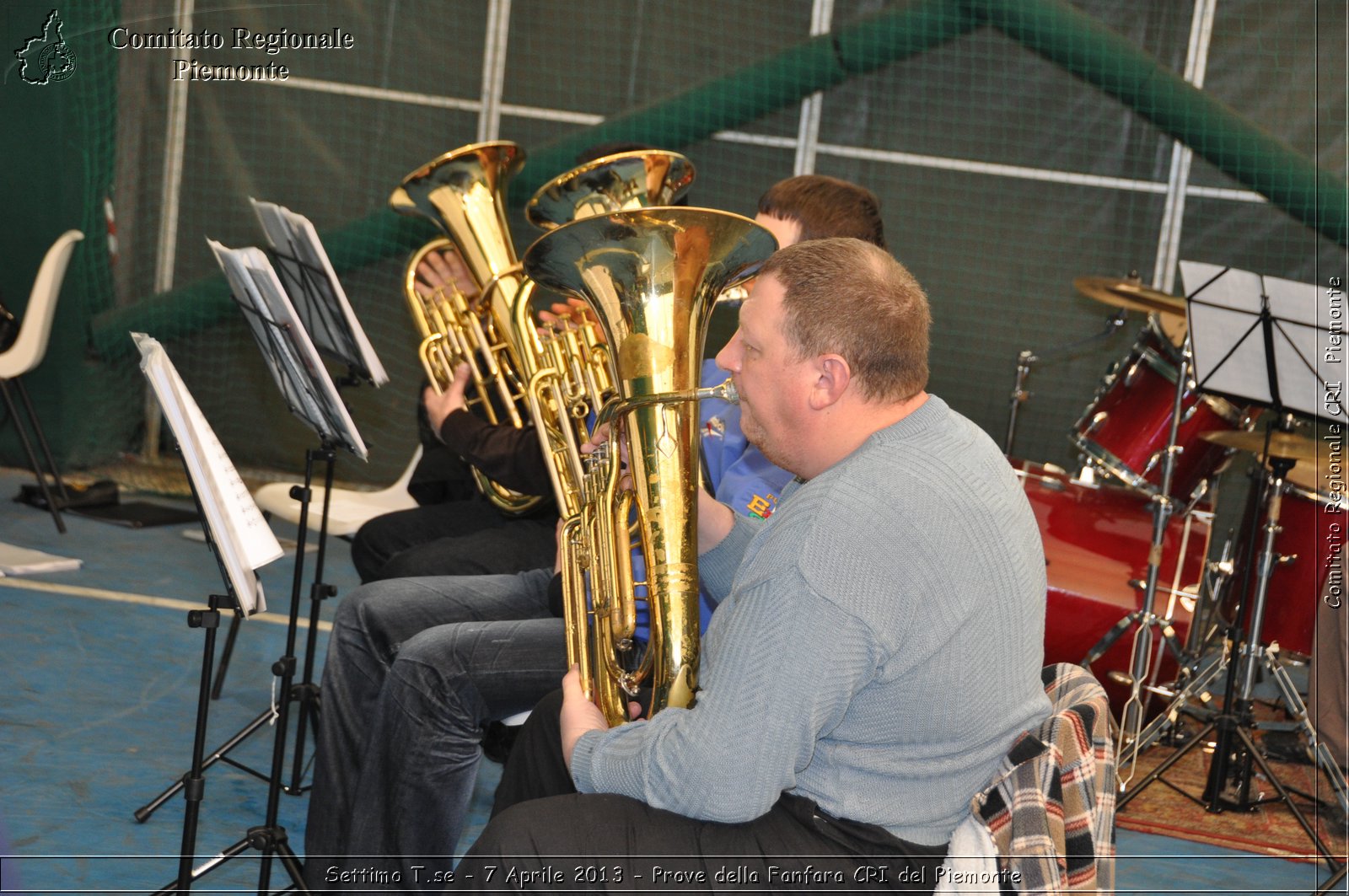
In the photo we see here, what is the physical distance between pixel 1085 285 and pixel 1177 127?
154cm

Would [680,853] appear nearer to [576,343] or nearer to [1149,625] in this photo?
[576,343]

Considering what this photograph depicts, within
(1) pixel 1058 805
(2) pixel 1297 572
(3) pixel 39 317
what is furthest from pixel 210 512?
(3) pixel 39 317

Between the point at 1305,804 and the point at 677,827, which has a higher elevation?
the point at 677,827

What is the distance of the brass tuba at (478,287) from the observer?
3.21 m

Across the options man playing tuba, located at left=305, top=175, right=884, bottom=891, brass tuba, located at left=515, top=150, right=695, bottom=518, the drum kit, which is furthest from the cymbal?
man playing tuba, located at left=305, top=175, right=884, bottom=891

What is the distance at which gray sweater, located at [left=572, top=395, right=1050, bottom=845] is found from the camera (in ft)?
4.91

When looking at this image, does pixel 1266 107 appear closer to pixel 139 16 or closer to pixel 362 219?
pixel 362 219

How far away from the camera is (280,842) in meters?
2.50

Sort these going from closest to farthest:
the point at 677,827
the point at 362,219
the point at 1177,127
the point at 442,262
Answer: the point at 677,827, the point at 442,262, the point at 1177,127, the point at 362,219

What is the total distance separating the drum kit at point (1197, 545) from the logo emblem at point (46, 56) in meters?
4.65

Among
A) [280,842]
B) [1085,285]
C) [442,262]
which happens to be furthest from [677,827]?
[1085,285]

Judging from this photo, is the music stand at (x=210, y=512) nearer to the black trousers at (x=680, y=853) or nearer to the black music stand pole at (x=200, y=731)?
the black music stand pole at (x=200, y=731)

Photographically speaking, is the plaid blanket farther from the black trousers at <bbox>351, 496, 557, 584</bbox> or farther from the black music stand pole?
the black trousers at <bbox>351, 496, 557, 584</bbox>

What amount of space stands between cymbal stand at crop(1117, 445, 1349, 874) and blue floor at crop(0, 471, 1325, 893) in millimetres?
277
